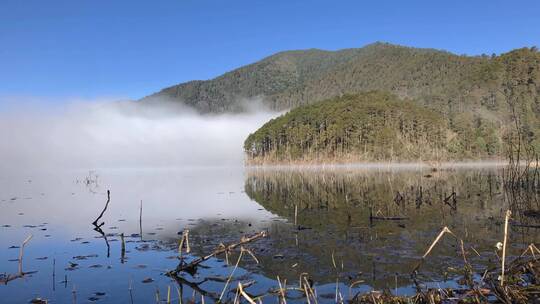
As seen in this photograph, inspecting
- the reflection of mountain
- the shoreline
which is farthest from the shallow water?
the shoreline

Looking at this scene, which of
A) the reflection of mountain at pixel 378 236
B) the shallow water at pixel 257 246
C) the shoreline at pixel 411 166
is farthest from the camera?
the shoreline at pixel 411 166

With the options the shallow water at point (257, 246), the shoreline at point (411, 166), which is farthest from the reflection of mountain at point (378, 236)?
the shoreline at point (411, 166)

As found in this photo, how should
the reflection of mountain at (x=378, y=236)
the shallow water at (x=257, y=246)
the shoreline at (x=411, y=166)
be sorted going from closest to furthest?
the shallow water at (x=257, y=246)
the reflection of mountain at (x=378, y=236)
the shoreline at (x=411, y=166)

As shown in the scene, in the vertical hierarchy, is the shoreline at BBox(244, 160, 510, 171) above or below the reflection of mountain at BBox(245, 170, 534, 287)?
above

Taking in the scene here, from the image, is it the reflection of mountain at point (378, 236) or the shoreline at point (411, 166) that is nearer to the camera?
the reflection of mountain at point (378, 236)

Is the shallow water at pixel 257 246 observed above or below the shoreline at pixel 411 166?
below

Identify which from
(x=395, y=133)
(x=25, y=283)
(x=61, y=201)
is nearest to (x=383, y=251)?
(x=25, y=283)

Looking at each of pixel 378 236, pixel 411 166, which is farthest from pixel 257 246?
pixel 411 166

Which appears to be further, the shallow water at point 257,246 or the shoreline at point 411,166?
the shoreline at point 411,166

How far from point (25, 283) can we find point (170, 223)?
1364 cm

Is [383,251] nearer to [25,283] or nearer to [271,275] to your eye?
[271,275]

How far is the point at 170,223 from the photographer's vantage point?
2717cm

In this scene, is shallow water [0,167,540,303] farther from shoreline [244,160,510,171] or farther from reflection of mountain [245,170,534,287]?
shoreline [244,160,510,171]

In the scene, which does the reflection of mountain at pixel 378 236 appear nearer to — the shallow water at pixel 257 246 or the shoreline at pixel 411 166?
the shallow water at pixel 257 246
